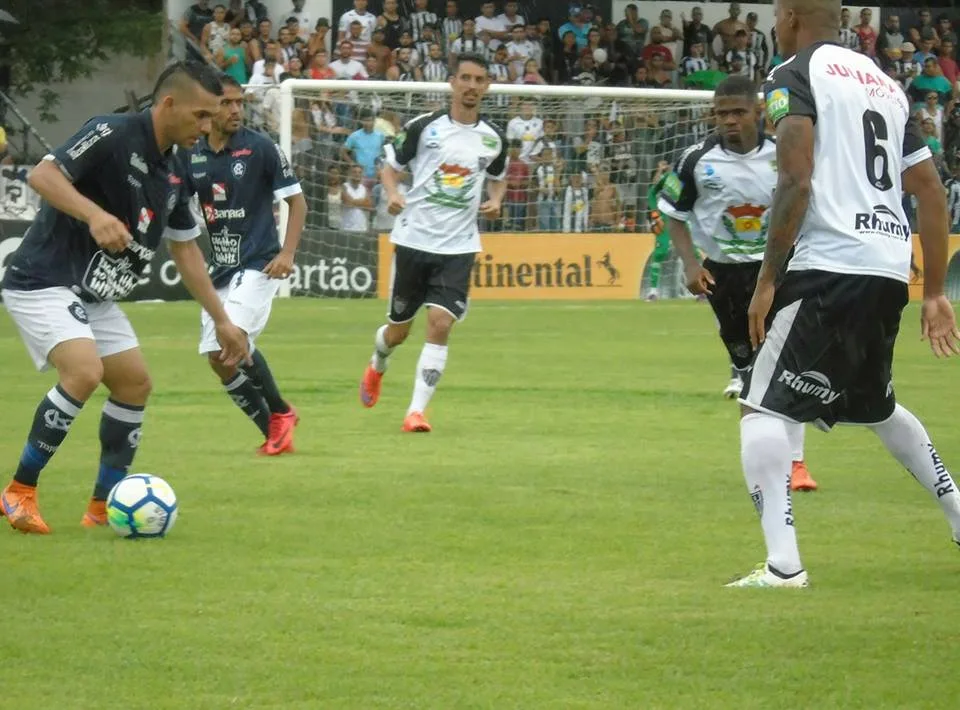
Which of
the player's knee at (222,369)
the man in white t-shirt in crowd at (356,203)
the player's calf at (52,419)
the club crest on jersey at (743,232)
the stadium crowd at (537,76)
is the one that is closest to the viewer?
the player's calf at (52,419)

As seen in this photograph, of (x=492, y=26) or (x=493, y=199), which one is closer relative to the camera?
(x=493, y=199)

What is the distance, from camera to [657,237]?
26.5 m

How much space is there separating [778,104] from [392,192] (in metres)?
6.85

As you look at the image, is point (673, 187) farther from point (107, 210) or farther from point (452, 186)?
point (107, 210)

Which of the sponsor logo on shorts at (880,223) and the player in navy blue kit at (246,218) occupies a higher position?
the sponsor logo on shorts at (880,223)

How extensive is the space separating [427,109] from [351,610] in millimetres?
20277

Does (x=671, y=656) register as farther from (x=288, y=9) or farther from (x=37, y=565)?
(x=288, y=9)

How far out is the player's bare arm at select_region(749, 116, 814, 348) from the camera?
593cm

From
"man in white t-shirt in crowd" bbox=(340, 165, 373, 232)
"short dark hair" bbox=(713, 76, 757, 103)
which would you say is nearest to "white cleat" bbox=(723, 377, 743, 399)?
"short dark hair" bbox=(713, 76, 757, 103)

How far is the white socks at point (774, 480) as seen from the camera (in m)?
6.18

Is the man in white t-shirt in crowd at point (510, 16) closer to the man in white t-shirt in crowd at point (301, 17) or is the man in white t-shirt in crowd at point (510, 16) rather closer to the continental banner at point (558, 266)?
the man in white t-shirt in crowd at point (301, 17)

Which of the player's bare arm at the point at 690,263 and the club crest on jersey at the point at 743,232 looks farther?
the club crest on jersey at the point at 743,232

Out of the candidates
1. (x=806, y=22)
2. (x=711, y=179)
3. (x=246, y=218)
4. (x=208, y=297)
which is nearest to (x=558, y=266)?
(x=246, y=218)

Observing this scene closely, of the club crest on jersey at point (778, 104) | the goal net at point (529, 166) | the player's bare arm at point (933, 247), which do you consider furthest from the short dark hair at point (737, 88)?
the goal net at point (529, 166)
